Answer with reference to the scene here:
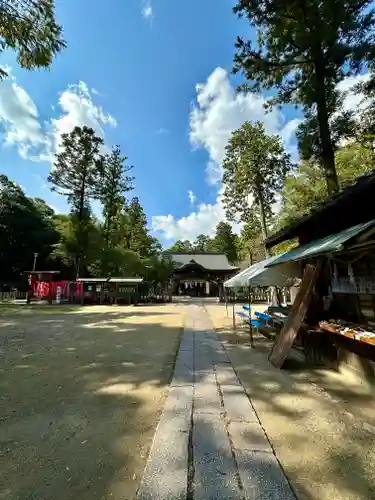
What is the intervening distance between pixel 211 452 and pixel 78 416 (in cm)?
169

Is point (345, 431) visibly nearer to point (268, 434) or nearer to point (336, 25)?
point (268, 434)

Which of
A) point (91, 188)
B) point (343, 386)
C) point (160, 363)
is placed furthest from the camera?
point (91, 188)

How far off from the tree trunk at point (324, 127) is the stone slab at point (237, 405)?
21.7 ft

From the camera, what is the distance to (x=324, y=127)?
852 cm

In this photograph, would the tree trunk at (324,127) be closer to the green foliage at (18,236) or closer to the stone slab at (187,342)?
the stone slab at (187,342)

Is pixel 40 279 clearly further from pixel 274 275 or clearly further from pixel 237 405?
pixel 237 405

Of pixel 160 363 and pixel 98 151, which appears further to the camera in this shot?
pixel 98 151

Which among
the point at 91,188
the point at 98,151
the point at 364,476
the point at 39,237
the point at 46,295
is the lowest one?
the point at 364,476

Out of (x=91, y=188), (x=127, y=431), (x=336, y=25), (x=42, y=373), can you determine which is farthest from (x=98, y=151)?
(x=127, y=431)

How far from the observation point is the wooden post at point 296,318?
16.9ft

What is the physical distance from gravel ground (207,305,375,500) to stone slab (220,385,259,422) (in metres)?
0.11

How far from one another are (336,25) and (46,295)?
2460 cm

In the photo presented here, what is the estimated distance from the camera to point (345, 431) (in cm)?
284

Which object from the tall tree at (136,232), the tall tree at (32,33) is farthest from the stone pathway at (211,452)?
the tall tree at (136,232)
